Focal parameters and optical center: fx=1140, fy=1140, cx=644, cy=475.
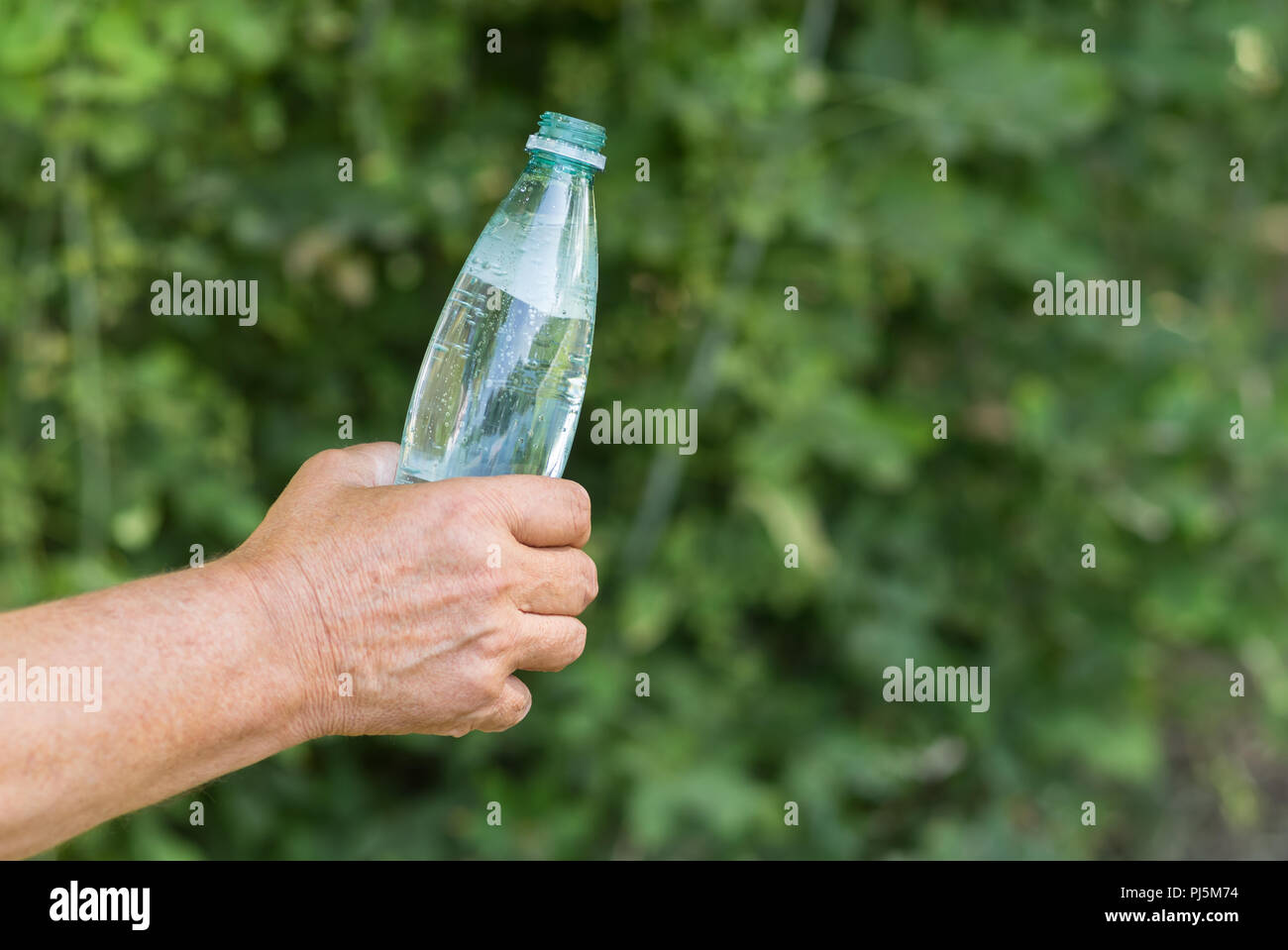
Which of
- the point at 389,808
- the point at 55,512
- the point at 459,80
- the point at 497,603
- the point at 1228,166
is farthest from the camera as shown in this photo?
the point at 1228,166

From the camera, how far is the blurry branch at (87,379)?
1929 mm

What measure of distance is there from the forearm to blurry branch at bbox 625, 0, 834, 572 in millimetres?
1294

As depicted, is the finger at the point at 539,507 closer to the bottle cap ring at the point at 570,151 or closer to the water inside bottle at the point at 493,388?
the water inside bottle at the point at 493,388

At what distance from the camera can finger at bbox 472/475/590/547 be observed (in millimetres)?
1066

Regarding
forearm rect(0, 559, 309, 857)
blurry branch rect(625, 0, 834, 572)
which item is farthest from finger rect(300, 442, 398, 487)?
blurry branch rect(625, 0, 834, 572)

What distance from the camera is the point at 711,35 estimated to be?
86.4 inches

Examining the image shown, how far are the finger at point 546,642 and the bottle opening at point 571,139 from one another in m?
0.44

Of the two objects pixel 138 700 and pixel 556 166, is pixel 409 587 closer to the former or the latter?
pixel 138 700

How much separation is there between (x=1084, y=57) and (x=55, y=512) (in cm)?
224

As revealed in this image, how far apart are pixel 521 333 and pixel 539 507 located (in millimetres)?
179

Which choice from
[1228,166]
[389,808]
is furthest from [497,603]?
[1228,166]

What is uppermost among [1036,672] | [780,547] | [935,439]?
[935,439]

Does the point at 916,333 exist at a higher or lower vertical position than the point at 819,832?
higher
